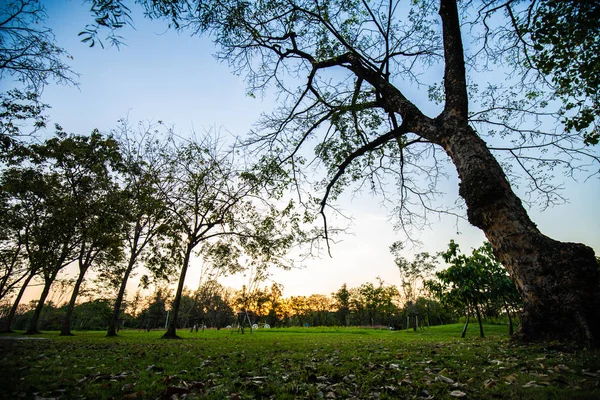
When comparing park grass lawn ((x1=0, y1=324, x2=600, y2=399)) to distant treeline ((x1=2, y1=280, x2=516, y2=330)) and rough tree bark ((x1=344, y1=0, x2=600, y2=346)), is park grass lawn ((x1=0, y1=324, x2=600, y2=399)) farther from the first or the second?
distant treeline ((x1=2, y1=280, x2=516, y2=330))

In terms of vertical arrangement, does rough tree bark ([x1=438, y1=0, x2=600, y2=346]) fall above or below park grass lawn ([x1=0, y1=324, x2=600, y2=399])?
above

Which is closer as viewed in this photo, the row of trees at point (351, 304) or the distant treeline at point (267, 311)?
the row of trees at point (351, 304)

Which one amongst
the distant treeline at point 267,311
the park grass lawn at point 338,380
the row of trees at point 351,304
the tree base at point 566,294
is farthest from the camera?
the distant treeline at point 267,311

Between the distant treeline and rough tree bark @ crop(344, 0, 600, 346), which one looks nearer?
rough tree bark @ crop(344, 0, 600, 346)

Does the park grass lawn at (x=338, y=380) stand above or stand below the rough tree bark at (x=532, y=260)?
below

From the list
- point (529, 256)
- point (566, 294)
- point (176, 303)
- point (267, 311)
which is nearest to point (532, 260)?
point (529, 256)

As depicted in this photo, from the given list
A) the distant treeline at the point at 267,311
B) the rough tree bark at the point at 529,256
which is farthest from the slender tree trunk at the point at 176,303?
the distant treeline at the point at 267,311

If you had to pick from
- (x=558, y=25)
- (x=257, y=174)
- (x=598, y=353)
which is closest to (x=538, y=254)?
(x=598, y=353)

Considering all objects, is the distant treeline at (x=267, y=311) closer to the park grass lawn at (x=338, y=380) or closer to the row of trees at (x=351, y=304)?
the row of trees at (x=351, y=304)

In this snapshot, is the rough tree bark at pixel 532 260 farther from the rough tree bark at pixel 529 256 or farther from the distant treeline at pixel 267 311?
the distant treeline at pixel 267 311

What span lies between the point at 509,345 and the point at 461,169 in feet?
11.5

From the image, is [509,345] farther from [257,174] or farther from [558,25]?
[257,174]

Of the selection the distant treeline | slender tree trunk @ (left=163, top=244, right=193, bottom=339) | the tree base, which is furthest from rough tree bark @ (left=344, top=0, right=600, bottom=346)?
the distant treeline

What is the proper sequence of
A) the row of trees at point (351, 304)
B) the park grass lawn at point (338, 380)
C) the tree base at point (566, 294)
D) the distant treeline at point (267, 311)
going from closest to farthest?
the park grass lawn at point (338, 380)
the tree base at point (566, 294)
the row of trees at point (351, 304)
the distant treeline at point (267, 311)
